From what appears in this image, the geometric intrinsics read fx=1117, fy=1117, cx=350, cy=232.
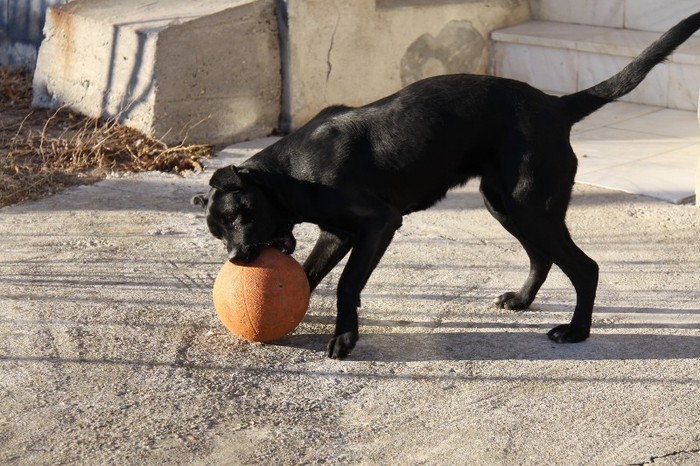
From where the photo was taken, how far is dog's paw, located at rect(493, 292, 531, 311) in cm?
557

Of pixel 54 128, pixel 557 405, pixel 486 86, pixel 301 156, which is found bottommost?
pixel 54 128

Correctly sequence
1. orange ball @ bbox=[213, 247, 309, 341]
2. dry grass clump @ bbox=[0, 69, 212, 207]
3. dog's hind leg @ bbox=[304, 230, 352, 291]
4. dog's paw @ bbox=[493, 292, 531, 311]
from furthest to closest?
dry grass clump @ bbox=[0, 69, 212, 207] < dog's paw @ bbox=[493, 292, 531, 311] < dog's hind leg @ bbox=[304, 230, 352, 291] < orange ball @ bbox=[213, 247, 309, 341]

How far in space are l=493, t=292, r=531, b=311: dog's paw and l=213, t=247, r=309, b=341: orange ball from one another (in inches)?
42.1

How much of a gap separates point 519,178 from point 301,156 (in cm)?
98

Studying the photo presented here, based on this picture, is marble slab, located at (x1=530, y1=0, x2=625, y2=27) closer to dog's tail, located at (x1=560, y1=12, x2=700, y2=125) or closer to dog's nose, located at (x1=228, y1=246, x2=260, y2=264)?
dog's tail, located at (x1=560, y1=12, x2=700, y2=125)

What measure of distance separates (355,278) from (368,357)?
36cm

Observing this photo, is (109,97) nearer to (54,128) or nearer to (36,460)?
(54,128)

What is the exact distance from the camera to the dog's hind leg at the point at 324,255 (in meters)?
5.40

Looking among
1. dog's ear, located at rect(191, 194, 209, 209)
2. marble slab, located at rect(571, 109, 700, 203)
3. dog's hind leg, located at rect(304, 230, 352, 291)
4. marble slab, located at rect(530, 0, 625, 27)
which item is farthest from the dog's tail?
marble slab, located at rect(530, 0, 625, 27)


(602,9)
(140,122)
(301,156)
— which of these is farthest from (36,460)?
(602,9)

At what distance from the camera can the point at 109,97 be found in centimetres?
873

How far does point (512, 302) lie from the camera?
557cm

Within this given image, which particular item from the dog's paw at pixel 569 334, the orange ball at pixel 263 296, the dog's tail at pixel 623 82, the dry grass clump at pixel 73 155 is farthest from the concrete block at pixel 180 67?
the dog's paw at pixel 569 334

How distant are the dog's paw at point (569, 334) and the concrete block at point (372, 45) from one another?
13.7ft
